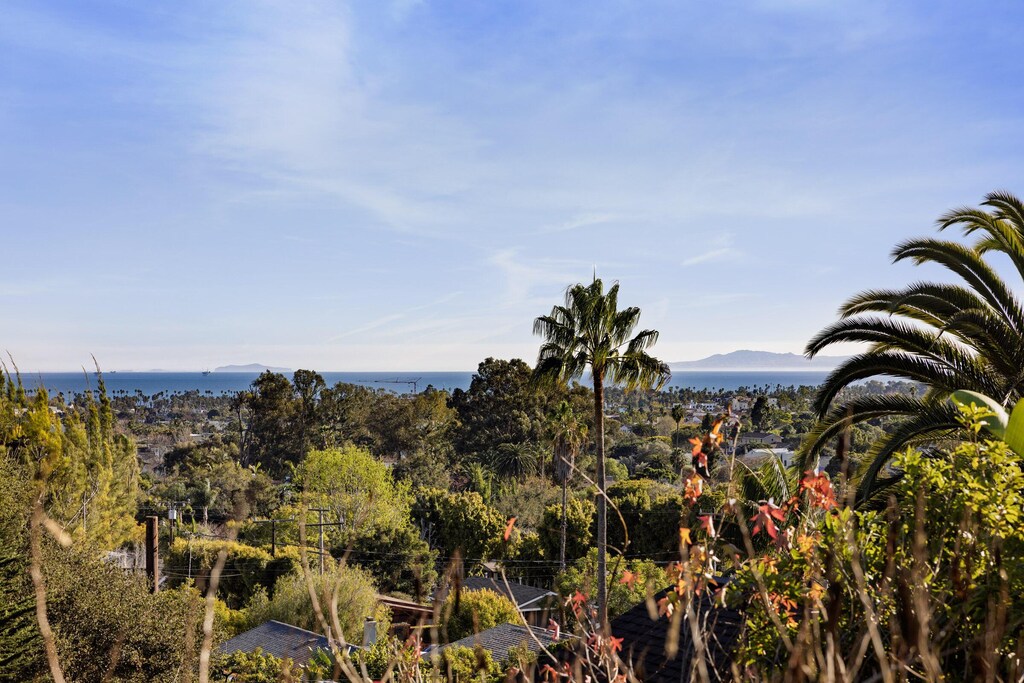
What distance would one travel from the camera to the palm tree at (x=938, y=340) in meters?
7.72

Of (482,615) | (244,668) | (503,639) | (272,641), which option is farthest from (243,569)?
(244,668)

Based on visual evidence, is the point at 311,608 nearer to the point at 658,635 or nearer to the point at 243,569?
the point at 243,569

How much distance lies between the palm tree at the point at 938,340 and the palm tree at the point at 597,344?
7.82m

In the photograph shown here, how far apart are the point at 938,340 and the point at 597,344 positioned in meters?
8.85

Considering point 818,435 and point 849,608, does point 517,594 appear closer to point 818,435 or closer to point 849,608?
point 818,435

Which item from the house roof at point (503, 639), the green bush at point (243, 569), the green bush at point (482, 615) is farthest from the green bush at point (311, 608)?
the green bush at point (243, 569)

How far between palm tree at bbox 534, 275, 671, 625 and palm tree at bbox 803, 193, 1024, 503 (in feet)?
25.7

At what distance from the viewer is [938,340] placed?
8.37 meters

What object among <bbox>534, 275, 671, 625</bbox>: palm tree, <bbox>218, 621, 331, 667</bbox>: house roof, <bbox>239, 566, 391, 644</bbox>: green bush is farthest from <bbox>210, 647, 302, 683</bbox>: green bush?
<bbox>534, 275, 671, 625</bbox>: palm tree

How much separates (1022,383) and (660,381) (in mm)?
9461

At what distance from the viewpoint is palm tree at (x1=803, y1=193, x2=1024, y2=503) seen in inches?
304

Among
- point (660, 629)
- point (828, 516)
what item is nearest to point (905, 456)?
point (828, 516)

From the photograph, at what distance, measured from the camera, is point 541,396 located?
53031mm

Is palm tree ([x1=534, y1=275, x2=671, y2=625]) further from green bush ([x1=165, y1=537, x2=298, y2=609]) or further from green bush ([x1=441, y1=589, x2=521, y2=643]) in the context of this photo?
green bush ([x1=165, y1=537, x2=298, y2=609])
